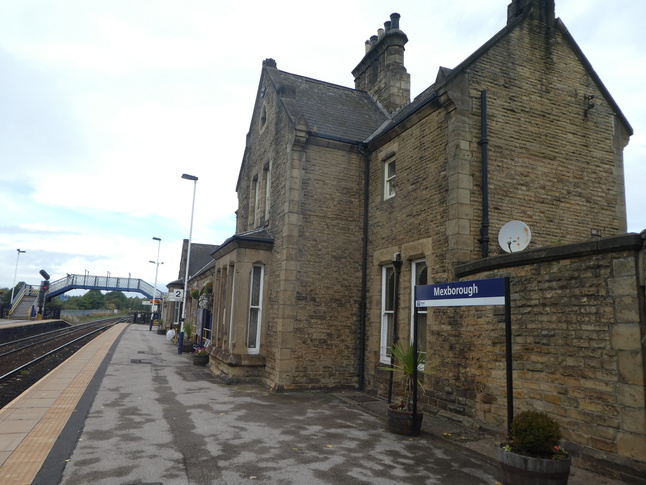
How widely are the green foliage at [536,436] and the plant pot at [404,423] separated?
263 centimetres

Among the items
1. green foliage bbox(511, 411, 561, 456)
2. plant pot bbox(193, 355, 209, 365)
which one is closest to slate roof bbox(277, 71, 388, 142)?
plant pot bbox(193, 355, 209, 365)

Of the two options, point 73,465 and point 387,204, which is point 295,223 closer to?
point 387,204

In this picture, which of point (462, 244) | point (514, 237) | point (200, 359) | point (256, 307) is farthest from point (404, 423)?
point (200, 359)

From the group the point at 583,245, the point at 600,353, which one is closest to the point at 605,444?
the point at 600,353

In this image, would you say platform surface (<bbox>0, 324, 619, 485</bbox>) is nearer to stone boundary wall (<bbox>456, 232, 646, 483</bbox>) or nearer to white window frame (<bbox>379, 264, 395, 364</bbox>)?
stone boundary wall (<bbox>456, 232, 646, 483</bbox>)

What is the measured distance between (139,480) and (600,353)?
581cm

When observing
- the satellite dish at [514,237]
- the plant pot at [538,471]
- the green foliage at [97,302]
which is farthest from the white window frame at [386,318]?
the green foliage at [97,302]

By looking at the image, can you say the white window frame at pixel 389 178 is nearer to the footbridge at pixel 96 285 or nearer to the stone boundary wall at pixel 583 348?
the stone boundary wall at pixel 583 348

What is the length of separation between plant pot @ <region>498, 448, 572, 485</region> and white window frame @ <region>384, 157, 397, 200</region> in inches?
306

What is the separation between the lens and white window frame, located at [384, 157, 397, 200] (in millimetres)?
11953

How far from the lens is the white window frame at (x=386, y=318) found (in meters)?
11.4

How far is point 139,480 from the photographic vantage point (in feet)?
17.4

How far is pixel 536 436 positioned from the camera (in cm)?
492

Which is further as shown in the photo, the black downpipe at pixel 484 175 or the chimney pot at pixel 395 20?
the chimney pot at pixel 395 20
